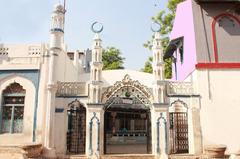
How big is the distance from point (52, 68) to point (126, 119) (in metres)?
12.9

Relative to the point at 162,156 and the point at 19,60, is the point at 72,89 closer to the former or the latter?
the point at 19,60

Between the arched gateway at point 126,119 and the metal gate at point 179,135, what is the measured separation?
1295 mm

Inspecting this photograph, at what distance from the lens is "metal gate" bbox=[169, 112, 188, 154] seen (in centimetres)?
1227

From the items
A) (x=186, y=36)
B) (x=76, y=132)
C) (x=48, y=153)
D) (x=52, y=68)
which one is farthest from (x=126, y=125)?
(x=52, y=68)

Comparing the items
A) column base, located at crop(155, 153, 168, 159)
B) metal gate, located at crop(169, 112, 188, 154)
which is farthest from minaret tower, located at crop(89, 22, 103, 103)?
metal gate, located at crop(169, 112, 188, 154)

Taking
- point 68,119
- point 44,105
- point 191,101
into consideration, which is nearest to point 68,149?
point 68,119

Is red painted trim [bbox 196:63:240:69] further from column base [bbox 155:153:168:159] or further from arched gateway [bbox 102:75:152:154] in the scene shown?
column base [bbox 155:153:168:159]

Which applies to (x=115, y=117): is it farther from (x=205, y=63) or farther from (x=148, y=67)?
(x=205, y=63)

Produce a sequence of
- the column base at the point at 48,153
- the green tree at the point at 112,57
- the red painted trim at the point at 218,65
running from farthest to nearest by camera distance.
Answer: the green tree at the point at 112,57 → the red painted trim at the point at 218,65 → the column base at the point at 48,153

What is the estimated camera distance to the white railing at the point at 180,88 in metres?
11.8

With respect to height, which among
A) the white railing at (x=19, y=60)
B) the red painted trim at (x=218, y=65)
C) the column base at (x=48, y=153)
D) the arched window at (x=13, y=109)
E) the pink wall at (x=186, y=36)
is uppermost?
the pink wall at (x=186, y=36)

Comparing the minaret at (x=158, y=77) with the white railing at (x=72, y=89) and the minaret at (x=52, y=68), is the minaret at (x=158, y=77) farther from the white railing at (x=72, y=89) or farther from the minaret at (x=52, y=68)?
the minaret at (x=52, y=68)

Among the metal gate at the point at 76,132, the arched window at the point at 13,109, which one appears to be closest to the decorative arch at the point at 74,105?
the metal gate at the point at 76,132

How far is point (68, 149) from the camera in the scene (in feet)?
38.0
